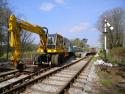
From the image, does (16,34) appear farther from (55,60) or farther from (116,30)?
(116,30)

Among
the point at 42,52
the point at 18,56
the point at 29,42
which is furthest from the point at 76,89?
the point at 29,42

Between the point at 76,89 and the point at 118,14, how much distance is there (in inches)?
2433

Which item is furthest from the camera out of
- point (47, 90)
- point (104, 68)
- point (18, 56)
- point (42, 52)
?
point (42, 52)

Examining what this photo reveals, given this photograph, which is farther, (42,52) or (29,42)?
(29,42)

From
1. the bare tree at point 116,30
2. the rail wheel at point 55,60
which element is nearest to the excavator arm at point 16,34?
the rail wheel at point 55,60

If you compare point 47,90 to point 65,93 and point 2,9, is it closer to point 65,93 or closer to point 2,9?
point 65,93

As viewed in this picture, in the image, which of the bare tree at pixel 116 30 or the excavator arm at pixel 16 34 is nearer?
the excavator arm at pixel 16 34

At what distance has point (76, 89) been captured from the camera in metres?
11.4

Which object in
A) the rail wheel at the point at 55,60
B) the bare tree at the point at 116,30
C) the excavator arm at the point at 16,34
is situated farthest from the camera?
the bare tree at the point at 116,30

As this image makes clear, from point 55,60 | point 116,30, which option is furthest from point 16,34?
point 116,30

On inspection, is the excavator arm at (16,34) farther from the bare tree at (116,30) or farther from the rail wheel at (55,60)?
the bare tree at (116,30)

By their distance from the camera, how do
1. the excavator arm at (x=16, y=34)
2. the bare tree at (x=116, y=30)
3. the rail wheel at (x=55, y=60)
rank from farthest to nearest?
the bare tree at (x=116, y=30) → the rail wheel at (x=55, y=60) → the excavator arm at (x=16, y=34)

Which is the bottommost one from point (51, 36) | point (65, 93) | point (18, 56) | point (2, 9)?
point (65, 93)

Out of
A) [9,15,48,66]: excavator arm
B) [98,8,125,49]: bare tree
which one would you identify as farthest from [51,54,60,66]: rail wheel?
[98,8,125,49]: bare tree
